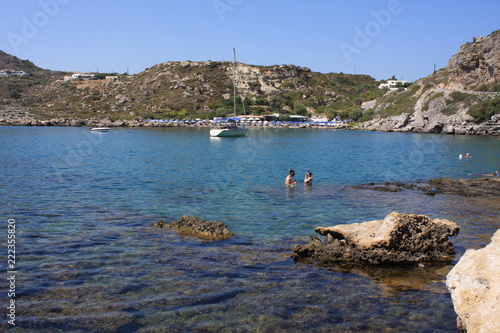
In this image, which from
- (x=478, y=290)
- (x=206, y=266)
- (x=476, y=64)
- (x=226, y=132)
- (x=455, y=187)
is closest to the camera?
(x=478, y=290)

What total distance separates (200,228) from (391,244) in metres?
5.40

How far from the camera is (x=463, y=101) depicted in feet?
274

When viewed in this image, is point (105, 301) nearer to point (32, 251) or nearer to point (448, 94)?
point (32, 251)

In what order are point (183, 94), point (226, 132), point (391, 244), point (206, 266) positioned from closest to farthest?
point (206, 266) < point (391, 244) < point (226, 132) < point (183, 94)

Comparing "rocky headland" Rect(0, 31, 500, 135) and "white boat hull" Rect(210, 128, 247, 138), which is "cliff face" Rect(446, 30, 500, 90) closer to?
"rocky headland" Rect(0, 31, 500, 135)

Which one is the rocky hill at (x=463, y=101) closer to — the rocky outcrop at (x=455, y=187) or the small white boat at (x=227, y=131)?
the small white boat at (x=227, y=131)

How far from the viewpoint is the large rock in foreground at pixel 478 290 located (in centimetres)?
491

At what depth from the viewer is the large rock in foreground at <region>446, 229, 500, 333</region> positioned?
4910mm

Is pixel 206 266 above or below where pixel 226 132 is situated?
below

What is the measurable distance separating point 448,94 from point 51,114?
108 meters

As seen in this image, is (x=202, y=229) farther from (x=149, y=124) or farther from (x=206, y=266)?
(x=149, y=124)

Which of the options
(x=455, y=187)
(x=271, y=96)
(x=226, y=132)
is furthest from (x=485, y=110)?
(x=271, y=96)

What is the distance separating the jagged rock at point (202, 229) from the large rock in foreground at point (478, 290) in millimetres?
6967

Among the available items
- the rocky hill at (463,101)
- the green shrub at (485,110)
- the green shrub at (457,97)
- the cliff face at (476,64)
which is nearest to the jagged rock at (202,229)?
the rocky hill at (463,101)
